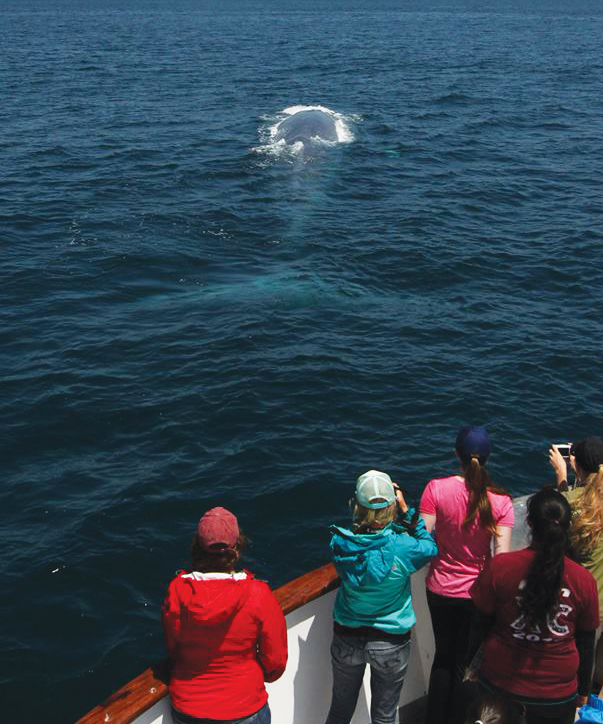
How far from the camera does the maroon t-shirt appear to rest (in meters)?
5.80

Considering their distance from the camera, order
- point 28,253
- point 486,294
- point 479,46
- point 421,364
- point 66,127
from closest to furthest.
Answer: point 421,364 → point 486,294 → point 28,253 → point 66,127 → point 479,46

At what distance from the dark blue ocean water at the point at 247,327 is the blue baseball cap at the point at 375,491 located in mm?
7570

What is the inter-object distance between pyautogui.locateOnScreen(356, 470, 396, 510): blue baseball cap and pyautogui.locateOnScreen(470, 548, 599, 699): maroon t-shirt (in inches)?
32.9

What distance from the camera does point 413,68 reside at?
64.8 meters

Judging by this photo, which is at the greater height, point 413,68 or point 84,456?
point 413,68

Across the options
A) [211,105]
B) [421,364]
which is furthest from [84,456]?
[211,105]

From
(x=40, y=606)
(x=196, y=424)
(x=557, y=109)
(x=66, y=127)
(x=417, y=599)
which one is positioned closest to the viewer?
(x=417, y=599)

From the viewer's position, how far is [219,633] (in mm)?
5855

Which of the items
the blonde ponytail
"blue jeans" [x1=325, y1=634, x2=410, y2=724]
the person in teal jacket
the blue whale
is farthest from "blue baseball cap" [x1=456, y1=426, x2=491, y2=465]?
the blue whale

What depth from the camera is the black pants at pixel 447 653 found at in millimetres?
7164

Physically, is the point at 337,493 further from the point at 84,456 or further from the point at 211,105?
the point at 211,105

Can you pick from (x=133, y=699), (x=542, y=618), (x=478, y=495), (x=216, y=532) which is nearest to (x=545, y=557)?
(x=542, y=618)

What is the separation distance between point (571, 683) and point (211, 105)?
1924 inches

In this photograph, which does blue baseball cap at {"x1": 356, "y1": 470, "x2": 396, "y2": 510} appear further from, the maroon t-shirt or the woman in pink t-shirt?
the maroon t-shirt
